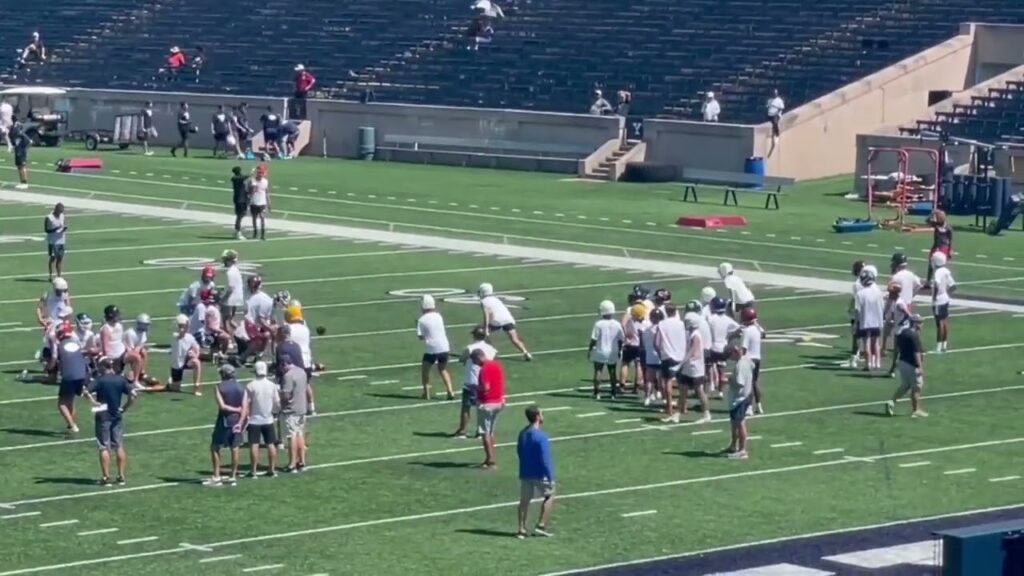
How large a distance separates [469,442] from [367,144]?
3717cm

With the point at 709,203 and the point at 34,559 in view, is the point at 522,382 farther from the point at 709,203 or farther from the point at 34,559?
the point at 709,203

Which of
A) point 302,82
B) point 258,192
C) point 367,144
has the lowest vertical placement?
point 258,192

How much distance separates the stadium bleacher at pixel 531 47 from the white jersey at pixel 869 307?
2663 cm

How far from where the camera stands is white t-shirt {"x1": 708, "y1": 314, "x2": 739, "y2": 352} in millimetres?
27688

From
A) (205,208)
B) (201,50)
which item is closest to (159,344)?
(205,208)

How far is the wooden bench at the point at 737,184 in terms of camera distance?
2060 inches

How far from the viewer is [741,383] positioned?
80.4 feet

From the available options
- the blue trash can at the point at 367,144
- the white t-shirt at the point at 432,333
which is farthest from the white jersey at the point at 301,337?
the blue trash can at the point at 367,144

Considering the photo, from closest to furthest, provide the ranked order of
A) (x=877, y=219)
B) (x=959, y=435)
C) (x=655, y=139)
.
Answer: (x=959, y=435) → (x=877, y=219) → (x=655, y=139)

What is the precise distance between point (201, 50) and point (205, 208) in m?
22.1

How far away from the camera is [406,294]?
36938 mm

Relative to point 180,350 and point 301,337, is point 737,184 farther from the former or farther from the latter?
point 301,337

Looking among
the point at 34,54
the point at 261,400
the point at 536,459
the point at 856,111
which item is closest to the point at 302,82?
the point at 34,54

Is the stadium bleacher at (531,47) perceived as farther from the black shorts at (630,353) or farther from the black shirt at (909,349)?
the black shirt at (909,349)
